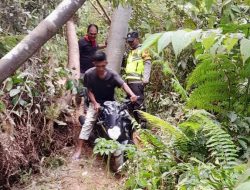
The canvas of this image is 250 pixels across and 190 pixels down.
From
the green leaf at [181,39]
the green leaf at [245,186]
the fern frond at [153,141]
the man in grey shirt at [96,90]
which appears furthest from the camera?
the man in grey shirt at [96,90]

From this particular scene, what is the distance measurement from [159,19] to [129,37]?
261 cm

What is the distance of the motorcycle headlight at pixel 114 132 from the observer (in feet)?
18.8

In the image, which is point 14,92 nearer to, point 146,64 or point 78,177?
point 78,177

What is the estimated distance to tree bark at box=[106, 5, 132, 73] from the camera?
7797 millimetres

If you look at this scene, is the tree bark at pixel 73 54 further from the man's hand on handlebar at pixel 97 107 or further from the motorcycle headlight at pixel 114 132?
the motorcycle headlight at pixel 114 132

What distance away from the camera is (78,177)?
5.74 m

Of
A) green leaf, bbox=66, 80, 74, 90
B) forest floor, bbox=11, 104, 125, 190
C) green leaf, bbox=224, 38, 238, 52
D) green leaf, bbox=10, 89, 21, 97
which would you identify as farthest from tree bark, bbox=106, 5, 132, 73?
green leaf, bbox=224, 38, 238, 52

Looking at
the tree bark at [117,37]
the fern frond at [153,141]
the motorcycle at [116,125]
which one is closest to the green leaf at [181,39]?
the fern frond at [153,141]

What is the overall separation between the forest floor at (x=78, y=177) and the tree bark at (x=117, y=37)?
2.18 metres

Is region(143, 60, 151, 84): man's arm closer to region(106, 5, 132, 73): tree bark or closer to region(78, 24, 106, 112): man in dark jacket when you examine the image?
region(106, 5, 132, 73): tree bark

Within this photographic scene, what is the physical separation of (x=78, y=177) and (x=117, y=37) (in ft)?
10.0

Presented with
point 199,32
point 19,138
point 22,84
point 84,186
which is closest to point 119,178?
point 84,186

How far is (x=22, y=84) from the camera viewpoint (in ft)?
19.5

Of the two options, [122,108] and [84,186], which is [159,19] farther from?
[84,186]
